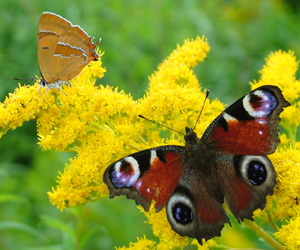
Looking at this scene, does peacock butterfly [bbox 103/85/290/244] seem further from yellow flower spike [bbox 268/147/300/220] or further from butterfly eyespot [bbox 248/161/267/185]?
yellow flower spike [bbox 268/147/300/220]

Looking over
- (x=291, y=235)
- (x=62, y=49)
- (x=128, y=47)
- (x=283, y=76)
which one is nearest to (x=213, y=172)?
(x=291, y=235)

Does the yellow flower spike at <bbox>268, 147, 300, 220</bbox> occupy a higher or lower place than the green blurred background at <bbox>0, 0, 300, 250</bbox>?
lower

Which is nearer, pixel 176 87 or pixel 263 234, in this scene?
pixel 263 234

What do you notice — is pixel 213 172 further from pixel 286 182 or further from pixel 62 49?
pixel 62 49

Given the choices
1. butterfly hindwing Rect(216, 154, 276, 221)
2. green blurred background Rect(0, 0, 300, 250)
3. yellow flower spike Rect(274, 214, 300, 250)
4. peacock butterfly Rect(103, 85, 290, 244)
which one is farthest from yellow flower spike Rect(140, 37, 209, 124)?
green blurred background Rect(0, 0, 300, 250)

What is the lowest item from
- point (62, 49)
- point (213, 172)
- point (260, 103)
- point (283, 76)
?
point (213, 172)

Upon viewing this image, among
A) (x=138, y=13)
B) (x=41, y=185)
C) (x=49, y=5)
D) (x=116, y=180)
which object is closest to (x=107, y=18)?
(x=138, y=13)

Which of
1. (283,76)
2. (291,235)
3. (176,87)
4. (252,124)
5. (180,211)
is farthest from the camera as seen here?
(283,76)
